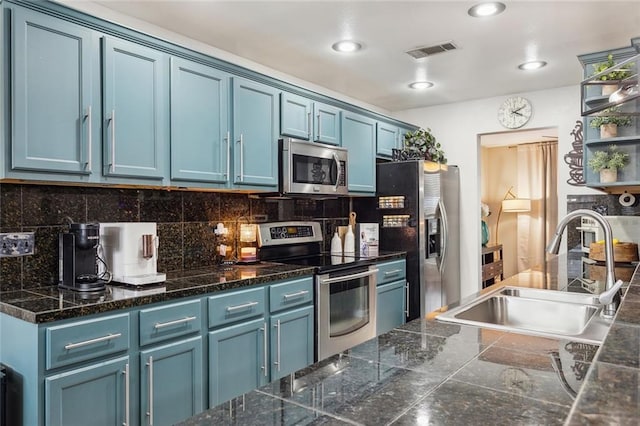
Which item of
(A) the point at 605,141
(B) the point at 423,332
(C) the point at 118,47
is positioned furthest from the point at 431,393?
(A) the point at 605,141

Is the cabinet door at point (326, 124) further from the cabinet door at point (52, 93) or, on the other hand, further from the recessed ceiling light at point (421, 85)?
the cabinet door at point (52, 93)

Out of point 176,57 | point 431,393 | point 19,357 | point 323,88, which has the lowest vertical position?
point 19,357

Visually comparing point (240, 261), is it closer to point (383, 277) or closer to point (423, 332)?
point (383, 277)

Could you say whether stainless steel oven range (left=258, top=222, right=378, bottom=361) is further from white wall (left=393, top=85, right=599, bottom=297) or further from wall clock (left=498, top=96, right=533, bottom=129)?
wall clock (left=498, top=96, right=533, bottom=129)

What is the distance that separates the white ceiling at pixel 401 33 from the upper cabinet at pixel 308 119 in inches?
13.2

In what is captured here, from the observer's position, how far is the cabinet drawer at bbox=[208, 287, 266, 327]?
7.39 ft

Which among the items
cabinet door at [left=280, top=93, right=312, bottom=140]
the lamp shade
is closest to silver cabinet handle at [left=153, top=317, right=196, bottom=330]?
cabinet door at [left=280, top=93, right=312, bottom=140]

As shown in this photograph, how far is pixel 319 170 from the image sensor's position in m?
3.38

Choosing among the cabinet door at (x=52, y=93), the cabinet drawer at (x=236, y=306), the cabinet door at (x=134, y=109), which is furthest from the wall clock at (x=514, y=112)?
the cabinet door at (x=52, y=93)

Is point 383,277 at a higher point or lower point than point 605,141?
lower

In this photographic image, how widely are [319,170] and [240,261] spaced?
89 centimetres

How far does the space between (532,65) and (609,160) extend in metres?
0.95

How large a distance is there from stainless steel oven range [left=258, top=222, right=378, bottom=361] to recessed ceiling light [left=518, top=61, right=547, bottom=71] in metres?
1.93

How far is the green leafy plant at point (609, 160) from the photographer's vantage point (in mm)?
3010
